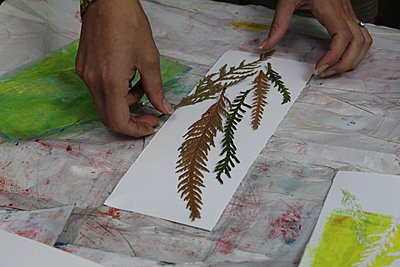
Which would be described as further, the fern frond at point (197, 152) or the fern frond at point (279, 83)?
the fern frond at point (279, 83)

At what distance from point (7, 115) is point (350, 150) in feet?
1.48

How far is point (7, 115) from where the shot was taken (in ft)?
3.14

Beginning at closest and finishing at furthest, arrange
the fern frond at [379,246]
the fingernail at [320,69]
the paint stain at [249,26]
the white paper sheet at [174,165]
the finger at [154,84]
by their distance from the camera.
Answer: the fern frond at [379,246], the white paper sheet at [174,165], the finger at [154,84], the fingernail at [320,69], the paint stain at [249,26]

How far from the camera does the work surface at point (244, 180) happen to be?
0.75m

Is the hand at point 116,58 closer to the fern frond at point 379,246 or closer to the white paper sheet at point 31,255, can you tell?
the white paper sheet at point 31,255

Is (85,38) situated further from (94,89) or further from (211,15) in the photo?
(211,15)

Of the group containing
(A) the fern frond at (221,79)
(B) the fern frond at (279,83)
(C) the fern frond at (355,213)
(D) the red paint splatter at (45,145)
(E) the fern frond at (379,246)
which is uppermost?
(E) the fern frond at (379,246)

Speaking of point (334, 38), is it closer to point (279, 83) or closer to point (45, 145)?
point (279, 83)

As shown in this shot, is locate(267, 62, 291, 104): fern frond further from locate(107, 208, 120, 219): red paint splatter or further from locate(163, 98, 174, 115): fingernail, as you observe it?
locate(107, 208, 120, 219): red paint splatter

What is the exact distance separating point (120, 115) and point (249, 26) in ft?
1.19

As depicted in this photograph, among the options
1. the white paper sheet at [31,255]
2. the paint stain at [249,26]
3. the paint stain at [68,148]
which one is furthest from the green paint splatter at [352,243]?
the paint stain at [249,26]

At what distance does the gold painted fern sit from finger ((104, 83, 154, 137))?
6 cm

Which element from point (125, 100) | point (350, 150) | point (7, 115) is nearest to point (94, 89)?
point (125, 100)

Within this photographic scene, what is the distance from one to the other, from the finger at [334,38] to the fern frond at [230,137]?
4.6 inches
